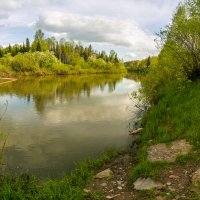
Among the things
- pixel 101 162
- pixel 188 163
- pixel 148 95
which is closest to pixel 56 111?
pixel 148 95

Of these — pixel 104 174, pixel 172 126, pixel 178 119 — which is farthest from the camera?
pixel 178 119

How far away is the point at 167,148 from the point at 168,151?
0.40 meters

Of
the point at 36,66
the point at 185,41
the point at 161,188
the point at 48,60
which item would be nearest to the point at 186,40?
the point at 185,41

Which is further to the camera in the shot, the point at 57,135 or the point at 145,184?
the point at 57,135

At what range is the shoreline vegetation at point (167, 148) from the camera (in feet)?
32.6

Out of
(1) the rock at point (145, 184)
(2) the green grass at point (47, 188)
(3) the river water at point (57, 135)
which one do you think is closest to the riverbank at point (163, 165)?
(1) the rock at point (145, 184)

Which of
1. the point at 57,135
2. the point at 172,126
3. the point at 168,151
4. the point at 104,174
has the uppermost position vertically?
the point at 172,126

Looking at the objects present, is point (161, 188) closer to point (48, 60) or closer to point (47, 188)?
point (47, 188)

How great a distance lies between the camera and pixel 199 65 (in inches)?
926

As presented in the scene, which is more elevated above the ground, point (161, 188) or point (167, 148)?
point (167, 148)

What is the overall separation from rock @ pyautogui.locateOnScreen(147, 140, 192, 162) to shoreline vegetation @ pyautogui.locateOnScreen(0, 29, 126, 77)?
77.4m

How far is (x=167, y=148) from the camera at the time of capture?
532 inches

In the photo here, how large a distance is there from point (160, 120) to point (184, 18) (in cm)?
889

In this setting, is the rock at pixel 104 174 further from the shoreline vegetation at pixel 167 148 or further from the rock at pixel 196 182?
the rock at pixel 196 182
